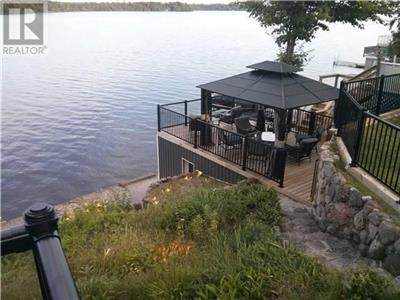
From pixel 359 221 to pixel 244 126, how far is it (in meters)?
5.57

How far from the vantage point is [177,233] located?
574 centimetres

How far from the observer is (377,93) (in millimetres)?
9148

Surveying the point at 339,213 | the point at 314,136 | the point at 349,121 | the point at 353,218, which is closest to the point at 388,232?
the point at 353,218

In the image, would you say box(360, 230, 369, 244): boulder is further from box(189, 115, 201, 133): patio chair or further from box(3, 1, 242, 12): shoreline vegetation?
box(3, 1, 242, 12): shoreline vegetation

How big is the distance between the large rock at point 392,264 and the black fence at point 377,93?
4.69 metres

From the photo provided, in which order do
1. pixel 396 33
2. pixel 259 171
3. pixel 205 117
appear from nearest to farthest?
pixel 259 171
pixel 205 117
pixel 396 33

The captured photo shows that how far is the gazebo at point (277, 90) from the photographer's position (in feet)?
28.4

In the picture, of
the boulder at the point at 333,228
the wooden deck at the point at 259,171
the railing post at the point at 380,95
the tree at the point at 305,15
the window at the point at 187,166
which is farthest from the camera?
the tree at the point at 305,15

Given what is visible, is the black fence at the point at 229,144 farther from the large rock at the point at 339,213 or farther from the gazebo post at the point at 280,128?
the large rock at the point at 339,213

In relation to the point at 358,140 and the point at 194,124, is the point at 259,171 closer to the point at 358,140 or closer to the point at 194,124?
the point at 194,124

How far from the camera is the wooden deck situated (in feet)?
26.7

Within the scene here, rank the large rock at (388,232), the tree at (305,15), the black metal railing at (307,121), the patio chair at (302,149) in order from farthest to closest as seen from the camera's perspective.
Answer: the tree at (305,15) < the black metal railing at (307,121) < the patio chair at (302,149) < the large rock at (388,232)

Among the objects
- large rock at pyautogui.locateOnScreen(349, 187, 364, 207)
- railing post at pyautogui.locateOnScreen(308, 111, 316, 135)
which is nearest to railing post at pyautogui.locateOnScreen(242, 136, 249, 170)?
railing post at pyautogui.locateOnScreen(308, 111, 316, 135)

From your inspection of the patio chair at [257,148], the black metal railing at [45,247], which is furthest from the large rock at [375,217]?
the black metal railing at [45,247]
